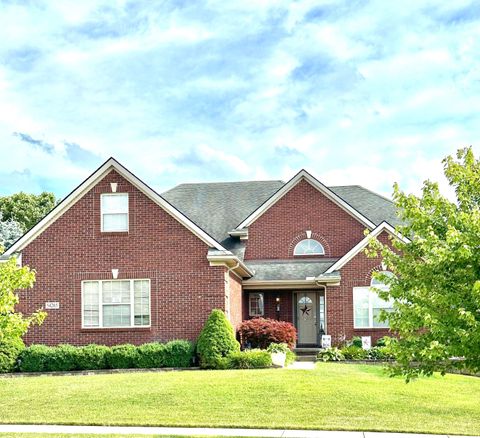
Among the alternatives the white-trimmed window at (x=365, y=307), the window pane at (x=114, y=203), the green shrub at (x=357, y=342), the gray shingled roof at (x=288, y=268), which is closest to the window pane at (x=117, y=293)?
the window pane at (x=114, y=203)

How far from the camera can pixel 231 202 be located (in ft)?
117

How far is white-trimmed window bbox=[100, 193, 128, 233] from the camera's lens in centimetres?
2633

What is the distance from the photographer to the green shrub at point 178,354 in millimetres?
24250

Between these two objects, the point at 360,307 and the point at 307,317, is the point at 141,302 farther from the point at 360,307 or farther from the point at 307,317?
the point at 307,317

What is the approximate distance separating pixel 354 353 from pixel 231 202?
1143cm

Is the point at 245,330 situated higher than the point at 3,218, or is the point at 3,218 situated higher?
the point at 3,218

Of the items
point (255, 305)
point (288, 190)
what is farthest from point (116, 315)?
point (288, 190)

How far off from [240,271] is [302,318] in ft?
15.4

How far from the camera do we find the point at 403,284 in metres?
11.1

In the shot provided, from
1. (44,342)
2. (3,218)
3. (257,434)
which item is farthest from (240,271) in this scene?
(3,218)

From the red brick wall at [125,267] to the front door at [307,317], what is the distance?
7.53 m

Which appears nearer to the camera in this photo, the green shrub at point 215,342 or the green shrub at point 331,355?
the green shrub at point 215,342

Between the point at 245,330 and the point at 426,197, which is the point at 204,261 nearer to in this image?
the point at 245,330

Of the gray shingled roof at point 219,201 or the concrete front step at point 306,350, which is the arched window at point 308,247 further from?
the concrete front step at point 306,350
